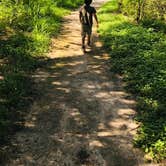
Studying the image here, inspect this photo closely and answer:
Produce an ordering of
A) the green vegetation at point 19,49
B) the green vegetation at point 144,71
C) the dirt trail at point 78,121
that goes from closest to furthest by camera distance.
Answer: the dirt trail at point 78,121
the green vegetation at point 144,71
the green vegetation at point 19,49

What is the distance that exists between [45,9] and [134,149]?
13.3 metres

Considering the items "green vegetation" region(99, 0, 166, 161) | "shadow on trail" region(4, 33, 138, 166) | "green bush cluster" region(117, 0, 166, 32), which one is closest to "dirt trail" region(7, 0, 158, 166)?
"shadow on trail" region(4, 33, 138, 166)

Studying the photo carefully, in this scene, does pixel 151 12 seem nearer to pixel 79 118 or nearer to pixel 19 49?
pixel 19 49

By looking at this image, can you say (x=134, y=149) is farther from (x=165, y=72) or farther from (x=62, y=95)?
(x=165, y=72)

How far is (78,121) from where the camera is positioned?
8242 millimetres

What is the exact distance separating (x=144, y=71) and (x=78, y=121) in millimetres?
3564

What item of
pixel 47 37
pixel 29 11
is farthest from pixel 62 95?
pixel 29 11

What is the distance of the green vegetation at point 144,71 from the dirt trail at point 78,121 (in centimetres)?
31

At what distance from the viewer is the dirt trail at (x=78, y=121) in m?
6.88

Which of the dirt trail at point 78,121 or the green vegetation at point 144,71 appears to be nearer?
the dirt trail at point 78,121

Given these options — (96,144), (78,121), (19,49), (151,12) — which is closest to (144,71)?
(78,121)

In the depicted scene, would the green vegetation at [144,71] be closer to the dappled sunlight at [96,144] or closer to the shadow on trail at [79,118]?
the shadow on trail at [79,118]

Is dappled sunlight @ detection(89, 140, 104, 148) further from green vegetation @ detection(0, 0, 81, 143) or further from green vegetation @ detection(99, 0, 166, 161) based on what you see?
green vegetation @ detection(0, 0, 81, 143)

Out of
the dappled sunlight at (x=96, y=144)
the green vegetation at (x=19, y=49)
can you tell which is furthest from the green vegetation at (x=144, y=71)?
the green vegetation at (x=19, y=49)
